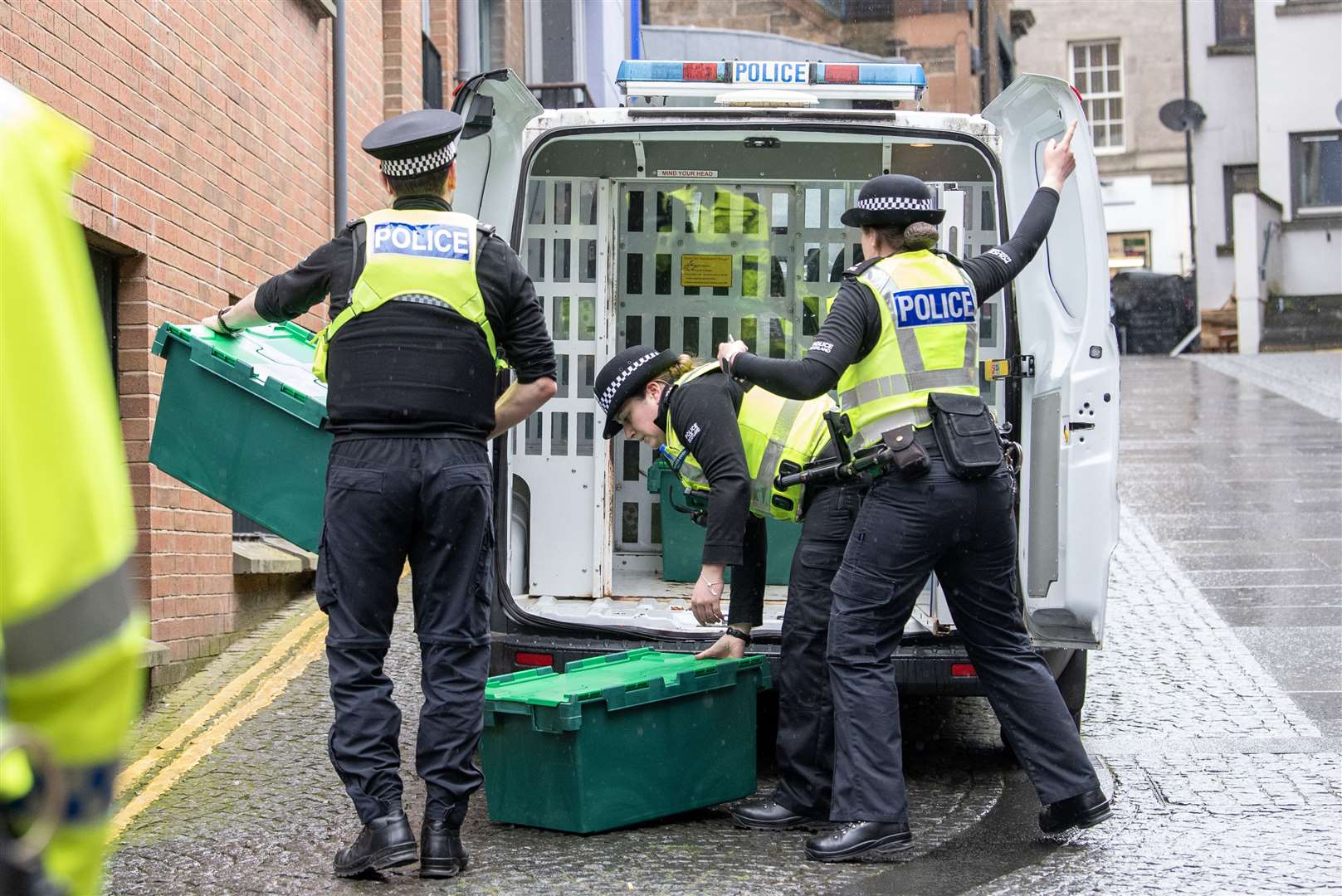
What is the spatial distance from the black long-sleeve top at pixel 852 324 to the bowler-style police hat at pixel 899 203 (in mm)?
147

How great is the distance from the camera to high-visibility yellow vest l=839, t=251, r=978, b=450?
4641 mm

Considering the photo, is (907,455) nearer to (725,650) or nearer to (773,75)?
(725,650)

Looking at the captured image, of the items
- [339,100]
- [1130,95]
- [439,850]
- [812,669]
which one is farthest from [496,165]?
[1130,95]

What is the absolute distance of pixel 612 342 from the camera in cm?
682

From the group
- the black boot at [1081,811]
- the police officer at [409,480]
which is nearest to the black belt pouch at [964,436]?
the black boot at [1081,811]

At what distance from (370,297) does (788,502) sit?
1.52 meters

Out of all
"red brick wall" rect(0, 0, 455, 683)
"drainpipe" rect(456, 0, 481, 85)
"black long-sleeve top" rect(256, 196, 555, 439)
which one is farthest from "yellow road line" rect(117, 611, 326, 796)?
"drainpipe" rect(456, 0, 481, 85)

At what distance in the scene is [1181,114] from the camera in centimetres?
3023

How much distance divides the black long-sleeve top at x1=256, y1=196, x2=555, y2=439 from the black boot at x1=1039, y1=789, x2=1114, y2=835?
6.35 ft

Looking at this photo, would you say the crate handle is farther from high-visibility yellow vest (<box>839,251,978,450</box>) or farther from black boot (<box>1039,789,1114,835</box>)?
black boot (<box>1039,789,1114,835</box>)

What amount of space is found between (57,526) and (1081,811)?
3.83 m

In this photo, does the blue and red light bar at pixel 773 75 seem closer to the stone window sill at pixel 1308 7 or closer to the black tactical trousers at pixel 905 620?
the black tactical trousers at pixel 905 620

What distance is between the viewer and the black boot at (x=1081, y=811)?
15.0ft

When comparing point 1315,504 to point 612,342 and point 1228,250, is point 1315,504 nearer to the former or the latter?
point 612,342
